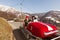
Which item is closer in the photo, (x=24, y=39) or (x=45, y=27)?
(x=45, y=27)

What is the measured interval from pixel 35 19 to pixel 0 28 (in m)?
3.07

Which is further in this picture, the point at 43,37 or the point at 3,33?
the point at 43,37

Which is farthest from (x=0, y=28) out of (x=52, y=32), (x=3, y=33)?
(x=52, y=32)

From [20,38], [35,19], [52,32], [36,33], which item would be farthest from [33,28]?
[20,38]

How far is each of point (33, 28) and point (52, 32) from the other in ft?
2.84

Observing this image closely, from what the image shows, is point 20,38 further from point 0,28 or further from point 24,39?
point 0,28

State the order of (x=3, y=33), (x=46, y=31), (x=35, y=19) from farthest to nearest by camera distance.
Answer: (x=35, y=19), (x=46, y=31), (x=3, y=33)

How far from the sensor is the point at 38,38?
22.4ft

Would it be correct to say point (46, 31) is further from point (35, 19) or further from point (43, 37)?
point (35, 19)

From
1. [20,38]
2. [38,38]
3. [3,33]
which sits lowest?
[20,38]

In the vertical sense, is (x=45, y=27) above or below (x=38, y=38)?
above

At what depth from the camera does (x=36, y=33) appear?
22.9ft

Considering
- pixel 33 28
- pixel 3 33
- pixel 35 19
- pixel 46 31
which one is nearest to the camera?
pixel 3 33

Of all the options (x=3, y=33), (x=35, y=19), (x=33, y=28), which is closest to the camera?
(x=3, y=33)
